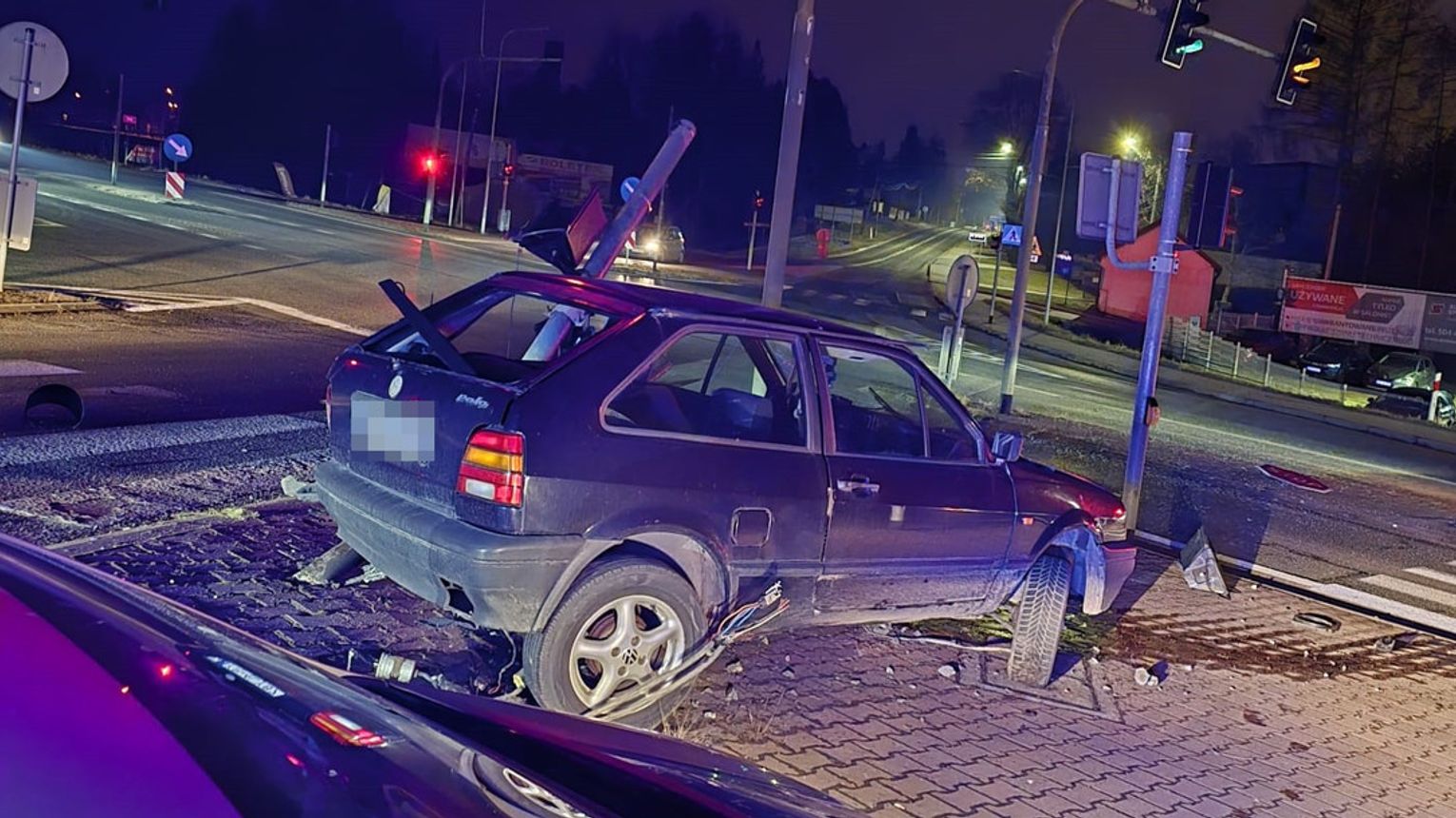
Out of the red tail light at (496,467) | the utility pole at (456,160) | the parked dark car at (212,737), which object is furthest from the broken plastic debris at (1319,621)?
the utility pole at (456,160)

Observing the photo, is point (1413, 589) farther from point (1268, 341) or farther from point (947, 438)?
point (1268, 341)

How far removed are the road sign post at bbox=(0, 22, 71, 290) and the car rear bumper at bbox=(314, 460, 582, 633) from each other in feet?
33.8

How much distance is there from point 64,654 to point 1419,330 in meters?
50.4

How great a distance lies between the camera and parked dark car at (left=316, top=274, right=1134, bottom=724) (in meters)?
4.83

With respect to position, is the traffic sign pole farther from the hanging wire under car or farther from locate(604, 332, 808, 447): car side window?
the hanging wire under car

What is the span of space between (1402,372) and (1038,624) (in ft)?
138

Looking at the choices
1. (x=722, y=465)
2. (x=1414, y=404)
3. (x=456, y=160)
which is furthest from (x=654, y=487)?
(x=456, y=160)

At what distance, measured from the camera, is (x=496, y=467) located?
4.76m

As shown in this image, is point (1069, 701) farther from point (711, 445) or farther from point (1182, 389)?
point (1182, 389)

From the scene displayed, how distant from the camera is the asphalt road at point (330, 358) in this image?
11.5 metres

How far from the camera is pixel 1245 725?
641 cm

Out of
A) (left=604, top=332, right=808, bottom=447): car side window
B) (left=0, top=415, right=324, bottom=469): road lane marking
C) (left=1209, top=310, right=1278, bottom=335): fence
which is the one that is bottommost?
(left=0, top=415, right=324, bottom=469): road lane marking

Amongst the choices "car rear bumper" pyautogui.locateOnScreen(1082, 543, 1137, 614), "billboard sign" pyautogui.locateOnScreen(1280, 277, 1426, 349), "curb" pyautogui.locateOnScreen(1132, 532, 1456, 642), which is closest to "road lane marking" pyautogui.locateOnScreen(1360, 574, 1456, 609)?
"curb" pyautogui.locateOnScreen(1132, 532, 1456, 642)

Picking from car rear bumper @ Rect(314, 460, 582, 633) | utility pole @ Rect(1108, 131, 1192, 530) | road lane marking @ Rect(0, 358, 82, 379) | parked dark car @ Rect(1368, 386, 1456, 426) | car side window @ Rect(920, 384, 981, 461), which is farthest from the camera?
parked dark car @ Rect(1368, 386, 1456, 426)
